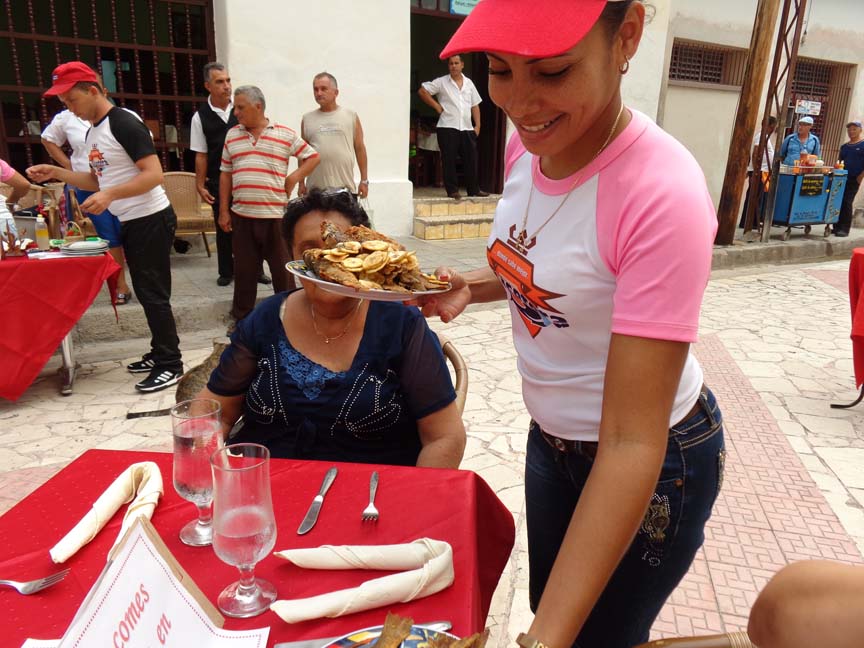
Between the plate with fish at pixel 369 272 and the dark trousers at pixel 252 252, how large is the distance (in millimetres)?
3588

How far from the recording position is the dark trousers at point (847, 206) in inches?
447

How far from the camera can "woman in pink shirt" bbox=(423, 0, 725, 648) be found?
0.96 meters

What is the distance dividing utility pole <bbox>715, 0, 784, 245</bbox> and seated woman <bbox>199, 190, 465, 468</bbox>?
928cm

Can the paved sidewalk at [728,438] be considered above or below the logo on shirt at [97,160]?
below

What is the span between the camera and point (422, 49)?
41.1 ft

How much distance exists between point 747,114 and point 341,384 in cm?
966

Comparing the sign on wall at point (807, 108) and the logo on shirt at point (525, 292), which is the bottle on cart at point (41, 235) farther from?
the sign on wall at point (807, 108)

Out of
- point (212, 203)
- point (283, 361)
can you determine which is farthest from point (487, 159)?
point (283, 361)

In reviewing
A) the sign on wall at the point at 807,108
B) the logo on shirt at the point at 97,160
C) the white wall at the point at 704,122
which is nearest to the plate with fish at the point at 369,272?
the logo on shirt at the point at 97,160

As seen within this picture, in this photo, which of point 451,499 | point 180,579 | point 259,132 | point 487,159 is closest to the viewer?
point 180,579

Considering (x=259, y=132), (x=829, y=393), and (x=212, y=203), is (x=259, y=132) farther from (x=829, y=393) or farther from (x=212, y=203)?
(x=829, y=393)

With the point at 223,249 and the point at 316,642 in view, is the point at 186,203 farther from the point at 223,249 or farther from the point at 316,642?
the point at 316,642

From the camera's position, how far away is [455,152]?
9.18m

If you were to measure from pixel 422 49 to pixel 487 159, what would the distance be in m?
3.44
